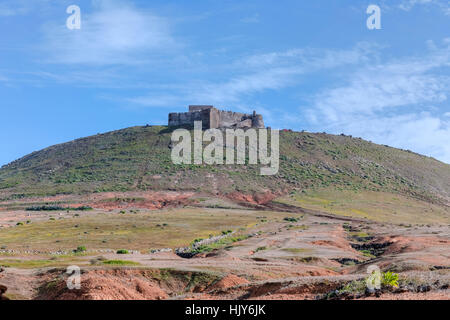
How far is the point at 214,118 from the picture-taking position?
10406 centimetres

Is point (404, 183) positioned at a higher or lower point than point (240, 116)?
lower

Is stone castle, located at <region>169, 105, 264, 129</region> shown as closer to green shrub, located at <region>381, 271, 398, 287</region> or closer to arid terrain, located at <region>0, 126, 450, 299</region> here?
arid terrain, located at <region>0, 126, 450, 299</region>

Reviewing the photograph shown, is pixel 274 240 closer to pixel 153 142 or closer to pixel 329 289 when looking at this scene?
pixel 329 289

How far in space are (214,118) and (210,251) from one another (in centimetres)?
6825

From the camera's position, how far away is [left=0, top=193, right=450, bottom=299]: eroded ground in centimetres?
1992

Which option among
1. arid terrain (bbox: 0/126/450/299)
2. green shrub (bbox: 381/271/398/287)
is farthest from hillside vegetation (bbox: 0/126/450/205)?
green shrub (bbox: 381/271/398/287)

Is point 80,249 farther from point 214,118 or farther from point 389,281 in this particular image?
point 214,118

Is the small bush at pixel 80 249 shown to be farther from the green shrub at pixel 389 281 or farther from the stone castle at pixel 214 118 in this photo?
the stone castle at pixel 214 118

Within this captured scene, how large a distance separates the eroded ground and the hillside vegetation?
23.9ft

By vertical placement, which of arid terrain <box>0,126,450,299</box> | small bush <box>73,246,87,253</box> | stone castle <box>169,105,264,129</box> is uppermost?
stone castle <box>169,105,264,129</box>

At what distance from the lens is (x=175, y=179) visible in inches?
3319

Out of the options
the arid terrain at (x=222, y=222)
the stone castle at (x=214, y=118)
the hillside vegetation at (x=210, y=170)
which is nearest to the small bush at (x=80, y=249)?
the arid terrain at (x=222, y=222)

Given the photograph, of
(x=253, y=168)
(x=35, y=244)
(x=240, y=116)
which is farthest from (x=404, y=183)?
(x=35, y=244)
